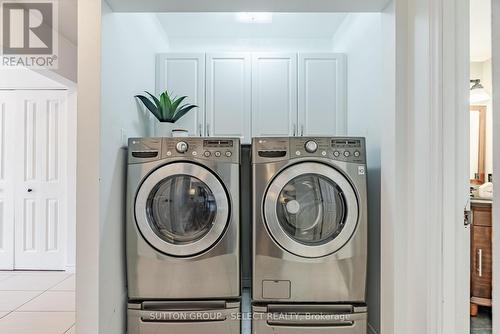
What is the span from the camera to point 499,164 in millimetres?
807

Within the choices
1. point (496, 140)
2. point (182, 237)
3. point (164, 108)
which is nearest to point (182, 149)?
point (182, 237)

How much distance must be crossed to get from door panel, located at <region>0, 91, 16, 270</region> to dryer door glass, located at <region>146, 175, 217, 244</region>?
2.66 meters

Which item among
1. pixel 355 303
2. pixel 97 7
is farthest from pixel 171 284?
pixel 97 7

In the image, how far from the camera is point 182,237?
6.04ft

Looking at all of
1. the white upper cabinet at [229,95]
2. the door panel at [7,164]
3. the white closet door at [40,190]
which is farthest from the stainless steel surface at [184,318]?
the door panel at [7,164]

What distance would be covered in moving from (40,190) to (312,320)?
3.27 metres

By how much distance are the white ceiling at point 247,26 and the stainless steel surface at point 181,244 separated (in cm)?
141

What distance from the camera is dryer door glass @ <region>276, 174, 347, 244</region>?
181cm

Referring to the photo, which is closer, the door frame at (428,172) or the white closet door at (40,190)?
the door frame at (428,172)

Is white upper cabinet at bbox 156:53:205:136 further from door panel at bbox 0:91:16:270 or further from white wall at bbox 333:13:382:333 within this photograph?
door panel at bbox 0:91:16:270

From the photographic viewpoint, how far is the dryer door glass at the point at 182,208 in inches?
72.2

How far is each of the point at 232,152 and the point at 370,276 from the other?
3.85 feet

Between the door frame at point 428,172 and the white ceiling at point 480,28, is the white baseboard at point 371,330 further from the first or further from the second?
the white ceiling at point 480,28

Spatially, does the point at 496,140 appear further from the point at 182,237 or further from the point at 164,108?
the point at 164,108
